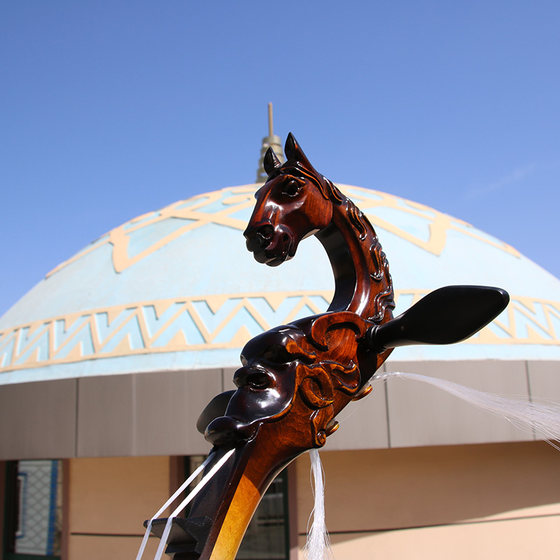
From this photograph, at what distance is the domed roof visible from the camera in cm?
688

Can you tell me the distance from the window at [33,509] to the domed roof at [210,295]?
1428mm

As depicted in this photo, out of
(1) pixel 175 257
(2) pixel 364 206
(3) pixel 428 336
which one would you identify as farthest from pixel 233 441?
(2) pixel 364 206

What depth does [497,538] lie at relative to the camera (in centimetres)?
696

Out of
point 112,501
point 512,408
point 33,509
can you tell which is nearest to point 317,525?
point 512,408

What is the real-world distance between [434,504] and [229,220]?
4.69 metres

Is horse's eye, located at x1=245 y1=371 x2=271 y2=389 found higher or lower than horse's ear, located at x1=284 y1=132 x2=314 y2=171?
lower

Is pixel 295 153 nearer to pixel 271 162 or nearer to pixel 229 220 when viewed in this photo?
pixel 271 162

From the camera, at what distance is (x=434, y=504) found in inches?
271

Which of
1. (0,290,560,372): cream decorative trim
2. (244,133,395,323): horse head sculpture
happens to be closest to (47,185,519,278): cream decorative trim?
(0,290,560,372): cream decorative trim

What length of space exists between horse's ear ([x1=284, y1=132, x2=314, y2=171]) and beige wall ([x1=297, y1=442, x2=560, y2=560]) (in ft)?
18.3

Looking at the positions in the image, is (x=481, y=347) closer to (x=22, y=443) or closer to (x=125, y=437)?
(x=125, y=437)

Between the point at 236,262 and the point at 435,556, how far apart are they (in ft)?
13.5

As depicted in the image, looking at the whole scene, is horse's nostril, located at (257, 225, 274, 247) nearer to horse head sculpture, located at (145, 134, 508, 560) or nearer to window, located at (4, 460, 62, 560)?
horse head sculpture, located at (145, 134, 508, 560)

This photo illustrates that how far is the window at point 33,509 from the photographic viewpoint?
776 centimetres
